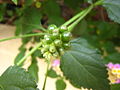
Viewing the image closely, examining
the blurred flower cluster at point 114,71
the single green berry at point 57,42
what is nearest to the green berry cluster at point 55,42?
the single green berry at point 57,42

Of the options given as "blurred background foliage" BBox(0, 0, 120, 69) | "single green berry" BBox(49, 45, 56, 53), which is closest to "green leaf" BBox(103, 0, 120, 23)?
"blurred background foliage" BBox(0, 0, 120, 69)

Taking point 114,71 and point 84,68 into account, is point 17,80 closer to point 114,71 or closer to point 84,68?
point 84,68

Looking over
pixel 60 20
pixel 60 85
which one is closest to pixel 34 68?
pixel 60 85

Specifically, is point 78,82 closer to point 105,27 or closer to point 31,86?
point 31,86

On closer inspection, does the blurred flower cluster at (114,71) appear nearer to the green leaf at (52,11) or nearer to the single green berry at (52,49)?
the green leaf at (52,11)

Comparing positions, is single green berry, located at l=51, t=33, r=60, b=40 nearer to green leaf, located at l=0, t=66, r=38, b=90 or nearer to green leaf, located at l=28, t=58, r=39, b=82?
green leaf, located at l=0, t=66, r=38, b=90

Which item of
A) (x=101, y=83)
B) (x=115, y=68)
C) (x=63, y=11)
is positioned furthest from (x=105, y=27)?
(x=101, y=83)
